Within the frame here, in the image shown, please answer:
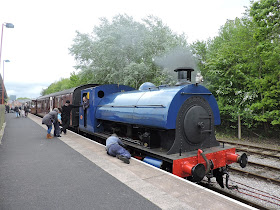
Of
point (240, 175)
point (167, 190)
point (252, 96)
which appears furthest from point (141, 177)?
point (252, 96)

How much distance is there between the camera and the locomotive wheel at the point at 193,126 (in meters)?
4.84

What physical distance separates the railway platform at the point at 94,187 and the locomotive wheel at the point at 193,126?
97 centimetres

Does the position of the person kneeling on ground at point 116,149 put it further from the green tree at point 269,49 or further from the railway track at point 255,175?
the green tree at point 269,49

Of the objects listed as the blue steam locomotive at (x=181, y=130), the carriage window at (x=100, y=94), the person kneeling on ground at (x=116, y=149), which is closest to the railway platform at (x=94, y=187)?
the person kneeling on ground at (x=116, y=149)

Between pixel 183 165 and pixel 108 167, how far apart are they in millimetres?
1797

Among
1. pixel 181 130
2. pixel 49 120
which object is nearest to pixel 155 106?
pixel 181 130

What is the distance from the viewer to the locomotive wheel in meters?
4.84

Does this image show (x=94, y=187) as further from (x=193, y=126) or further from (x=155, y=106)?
(x=193, y=126)

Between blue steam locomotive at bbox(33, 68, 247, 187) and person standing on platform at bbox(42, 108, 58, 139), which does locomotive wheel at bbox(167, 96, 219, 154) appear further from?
person standing on platform at bbox(42, 108, 58, 139)

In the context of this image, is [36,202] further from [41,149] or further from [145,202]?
[41,149]

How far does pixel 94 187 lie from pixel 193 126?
2.75 meters

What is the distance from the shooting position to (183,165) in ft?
14.4

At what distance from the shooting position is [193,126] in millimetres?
5043

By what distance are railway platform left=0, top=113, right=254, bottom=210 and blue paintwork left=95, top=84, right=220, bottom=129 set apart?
44.9 inches
